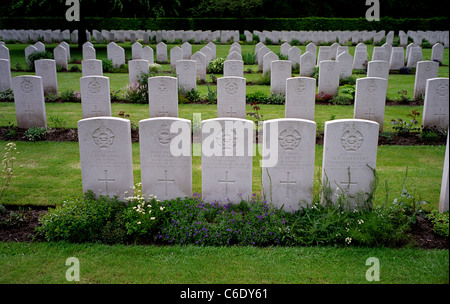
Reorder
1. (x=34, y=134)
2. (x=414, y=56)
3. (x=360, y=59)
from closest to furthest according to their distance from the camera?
(x=34, y=134) → (x=360, y=59) → (x=414, y=56)

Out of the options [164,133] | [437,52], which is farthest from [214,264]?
[437,52]

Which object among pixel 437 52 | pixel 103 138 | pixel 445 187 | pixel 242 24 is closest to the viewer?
pixel 445 187

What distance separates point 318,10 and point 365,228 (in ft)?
149

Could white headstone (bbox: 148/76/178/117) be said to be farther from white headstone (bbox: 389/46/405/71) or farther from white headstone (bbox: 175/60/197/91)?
white headstone (bbox: 389/46/405/71)

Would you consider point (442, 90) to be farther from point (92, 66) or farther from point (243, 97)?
point (92, 66)

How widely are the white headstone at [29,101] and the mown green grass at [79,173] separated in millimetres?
850

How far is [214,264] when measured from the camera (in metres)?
4.70

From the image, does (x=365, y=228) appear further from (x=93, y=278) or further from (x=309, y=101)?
(x=309, y=101)

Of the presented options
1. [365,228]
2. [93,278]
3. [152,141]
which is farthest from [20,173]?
[365,228]

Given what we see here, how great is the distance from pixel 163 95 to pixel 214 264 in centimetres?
613

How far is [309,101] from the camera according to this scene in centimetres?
976

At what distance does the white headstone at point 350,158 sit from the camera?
554 cm

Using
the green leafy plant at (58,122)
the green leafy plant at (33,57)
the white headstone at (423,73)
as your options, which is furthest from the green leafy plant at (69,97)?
the white headstone at (423,73)

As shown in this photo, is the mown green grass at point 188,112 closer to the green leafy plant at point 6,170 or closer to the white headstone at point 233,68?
the white headstone at point 233,68
